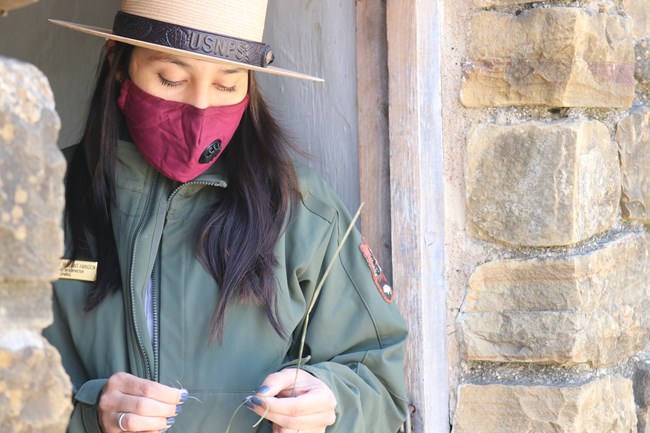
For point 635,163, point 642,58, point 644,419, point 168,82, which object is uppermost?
point 642,58

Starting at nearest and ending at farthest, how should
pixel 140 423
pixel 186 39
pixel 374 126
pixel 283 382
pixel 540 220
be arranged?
pixel 140 423, pixel 283 382, pixel 186 39, pixel 540 220, pixel 374 126

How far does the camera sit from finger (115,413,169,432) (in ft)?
4.99

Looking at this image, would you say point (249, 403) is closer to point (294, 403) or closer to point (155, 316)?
point (294, 403)

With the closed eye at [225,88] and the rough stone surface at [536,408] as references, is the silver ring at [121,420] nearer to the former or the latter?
the closed eye at [225,88]

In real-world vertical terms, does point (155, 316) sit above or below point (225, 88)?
below

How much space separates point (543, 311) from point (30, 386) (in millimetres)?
1334

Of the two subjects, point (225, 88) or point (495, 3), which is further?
point (495, 3)

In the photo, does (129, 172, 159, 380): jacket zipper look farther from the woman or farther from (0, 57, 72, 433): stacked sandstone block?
(0, 57, 72, 433): stacked sandstone block

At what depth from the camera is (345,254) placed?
6.29 ft

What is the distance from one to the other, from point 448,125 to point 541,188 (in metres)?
0.24

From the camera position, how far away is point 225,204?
1.87 meters

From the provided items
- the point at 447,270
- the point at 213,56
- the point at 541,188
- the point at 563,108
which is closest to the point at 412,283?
the point at 447,270

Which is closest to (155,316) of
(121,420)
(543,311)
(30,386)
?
(121,420)

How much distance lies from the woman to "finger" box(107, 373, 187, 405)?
0.04 m
